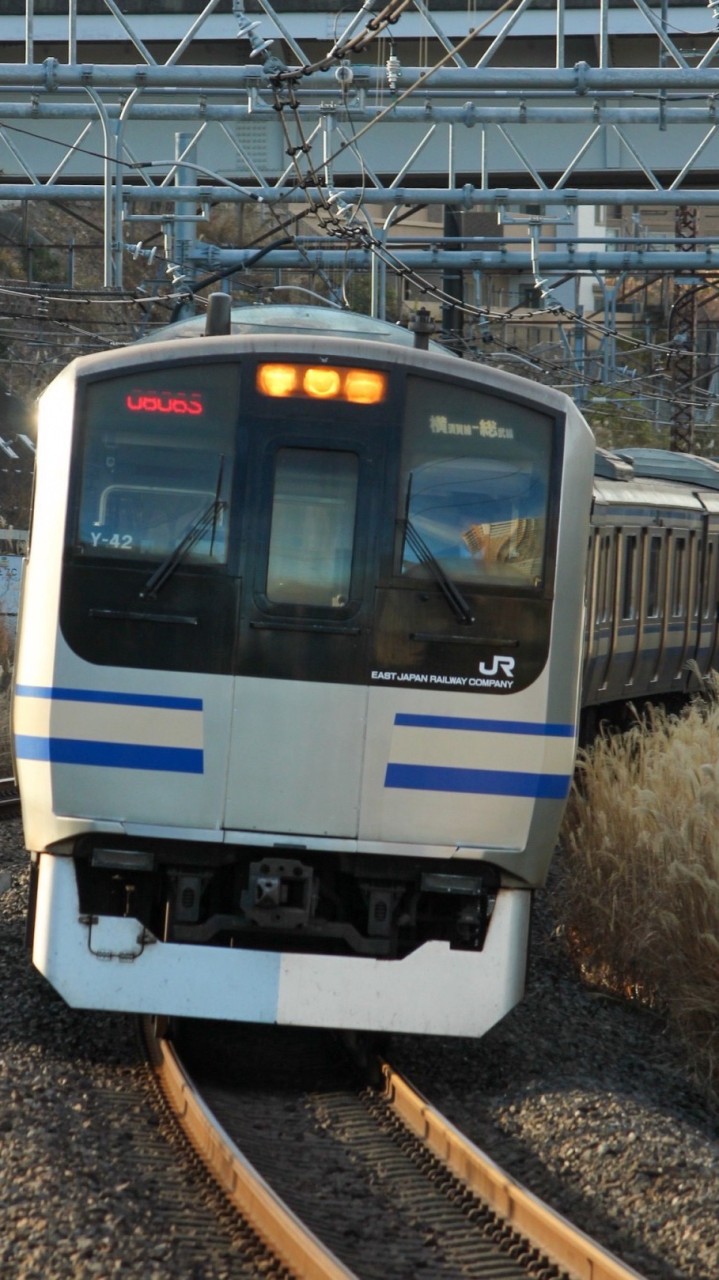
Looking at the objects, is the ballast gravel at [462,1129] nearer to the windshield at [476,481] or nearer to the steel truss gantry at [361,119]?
the windshield at [476,481]

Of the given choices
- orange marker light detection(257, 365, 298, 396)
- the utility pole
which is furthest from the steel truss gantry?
the utility pole

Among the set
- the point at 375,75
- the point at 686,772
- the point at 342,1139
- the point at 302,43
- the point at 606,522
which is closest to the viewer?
the point at 342,1139

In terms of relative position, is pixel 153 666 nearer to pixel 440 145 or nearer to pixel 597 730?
pixel 597 730

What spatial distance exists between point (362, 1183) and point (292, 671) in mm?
1845

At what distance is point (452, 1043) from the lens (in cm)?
738

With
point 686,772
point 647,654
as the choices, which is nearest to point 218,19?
point 647,654

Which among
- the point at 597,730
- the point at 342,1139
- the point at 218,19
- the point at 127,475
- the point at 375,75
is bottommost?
the point at 342,1139

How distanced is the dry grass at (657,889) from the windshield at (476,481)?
1.72 m

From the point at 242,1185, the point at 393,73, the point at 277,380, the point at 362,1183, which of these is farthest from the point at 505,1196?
the point at 393,73

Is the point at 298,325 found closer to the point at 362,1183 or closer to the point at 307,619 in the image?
the point at 307,619

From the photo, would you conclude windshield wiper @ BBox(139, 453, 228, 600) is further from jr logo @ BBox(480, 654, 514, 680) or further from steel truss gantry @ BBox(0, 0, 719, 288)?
steel truss gantry @ BBox(0, 0, 719, 288)

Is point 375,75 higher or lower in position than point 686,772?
higher

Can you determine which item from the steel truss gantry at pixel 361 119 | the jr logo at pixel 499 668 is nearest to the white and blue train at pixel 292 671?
the jr logo at pixel 499 668

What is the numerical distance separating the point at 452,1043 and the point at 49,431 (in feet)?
10.1
